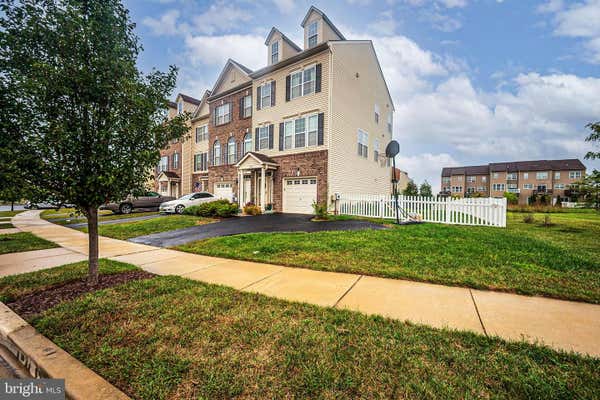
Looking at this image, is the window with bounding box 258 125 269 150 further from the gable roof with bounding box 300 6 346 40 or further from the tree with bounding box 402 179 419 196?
the tree with bounding box 402 179 419 196

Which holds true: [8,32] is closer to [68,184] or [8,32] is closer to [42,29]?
[42,29]

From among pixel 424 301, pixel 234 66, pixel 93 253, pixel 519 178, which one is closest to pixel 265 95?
pixel 234 66

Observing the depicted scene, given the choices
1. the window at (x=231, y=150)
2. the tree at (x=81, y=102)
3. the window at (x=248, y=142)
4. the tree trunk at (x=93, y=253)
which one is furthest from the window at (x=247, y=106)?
the tree trunk at (x=93, y=253)

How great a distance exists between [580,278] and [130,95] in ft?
24.5

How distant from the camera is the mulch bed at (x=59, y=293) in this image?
128 inches

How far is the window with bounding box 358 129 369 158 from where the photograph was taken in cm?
1656

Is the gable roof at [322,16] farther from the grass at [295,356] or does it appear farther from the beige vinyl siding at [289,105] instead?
the grass at [295,356]

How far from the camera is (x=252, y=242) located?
709 cm

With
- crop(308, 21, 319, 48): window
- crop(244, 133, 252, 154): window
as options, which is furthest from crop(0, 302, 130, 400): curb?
crop(308, 21, 319, 48): window

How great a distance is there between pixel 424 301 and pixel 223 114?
20810mm

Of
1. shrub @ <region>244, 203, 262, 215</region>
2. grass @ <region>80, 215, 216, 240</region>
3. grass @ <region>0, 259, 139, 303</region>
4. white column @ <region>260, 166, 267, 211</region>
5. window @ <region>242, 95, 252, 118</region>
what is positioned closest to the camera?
grass @ <region>0, 259, 139, 303</region>

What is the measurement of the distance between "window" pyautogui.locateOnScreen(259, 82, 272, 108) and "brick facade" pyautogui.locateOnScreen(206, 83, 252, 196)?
1.68 metres

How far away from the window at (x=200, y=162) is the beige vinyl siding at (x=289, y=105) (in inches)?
318

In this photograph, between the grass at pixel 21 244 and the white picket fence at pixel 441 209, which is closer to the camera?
the grass at pixel 21 244
